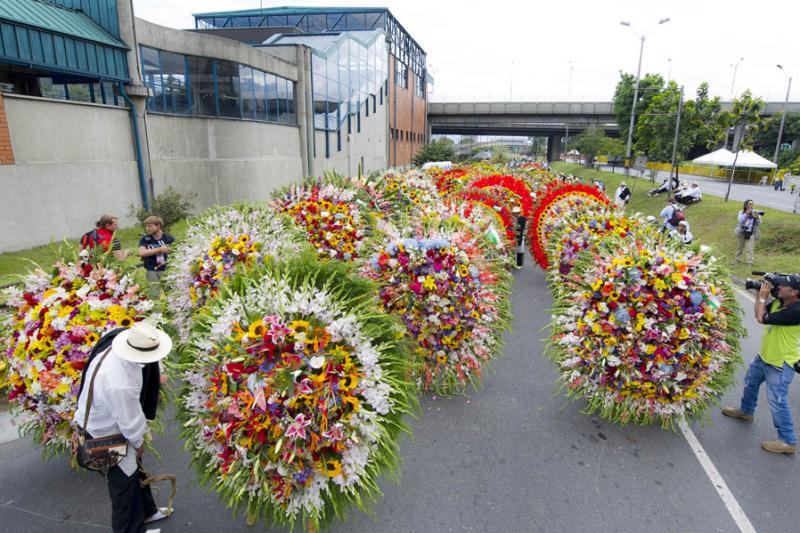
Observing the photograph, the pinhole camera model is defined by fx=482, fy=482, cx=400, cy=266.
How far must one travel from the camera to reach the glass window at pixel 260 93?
2075 cm

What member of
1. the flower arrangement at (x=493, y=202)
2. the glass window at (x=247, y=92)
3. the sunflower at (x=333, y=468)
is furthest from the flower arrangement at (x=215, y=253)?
the glass window at (x=247, y=92)

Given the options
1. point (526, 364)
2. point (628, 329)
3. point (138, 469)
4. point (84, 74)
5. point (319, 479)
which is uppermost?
point (84, 74)

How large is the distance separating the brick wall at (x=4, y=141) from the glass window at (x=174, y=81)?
20.2 feet

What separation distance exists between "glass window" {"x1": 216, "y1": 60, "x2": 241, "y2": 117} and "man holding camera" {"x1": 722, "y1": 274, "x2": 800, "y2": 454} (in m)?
19.0

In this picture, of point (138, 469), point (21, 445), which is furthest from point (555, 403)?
point (21, 445)

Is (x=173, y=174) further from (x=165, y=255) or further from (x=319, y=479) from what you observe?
(x=319, y=479)

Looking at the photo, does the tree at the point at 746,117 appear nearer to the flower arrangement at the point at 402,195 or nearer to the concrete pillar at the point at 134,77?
the flower arrangement at the point at 402,195

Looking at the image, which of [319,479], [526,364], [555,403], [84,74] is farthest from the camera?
[84,74]

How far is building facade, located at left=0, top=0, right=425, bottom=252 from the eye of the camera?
11.5 m

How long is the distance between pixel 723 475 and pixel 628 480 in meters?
0.93

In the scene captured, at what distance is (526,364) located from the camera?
705 centimetres

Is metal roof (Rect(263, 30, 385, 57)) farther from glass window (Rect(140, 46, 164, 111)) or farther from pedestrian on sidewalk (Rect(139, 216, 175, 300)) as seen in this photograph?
pedestrian on sidewalk (Rect(139, 216, 175, 300))

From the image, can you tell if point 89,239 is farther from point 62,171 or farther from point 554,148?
point 554,148

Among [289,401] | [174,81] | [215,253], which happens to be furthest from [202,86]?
[289,401]
